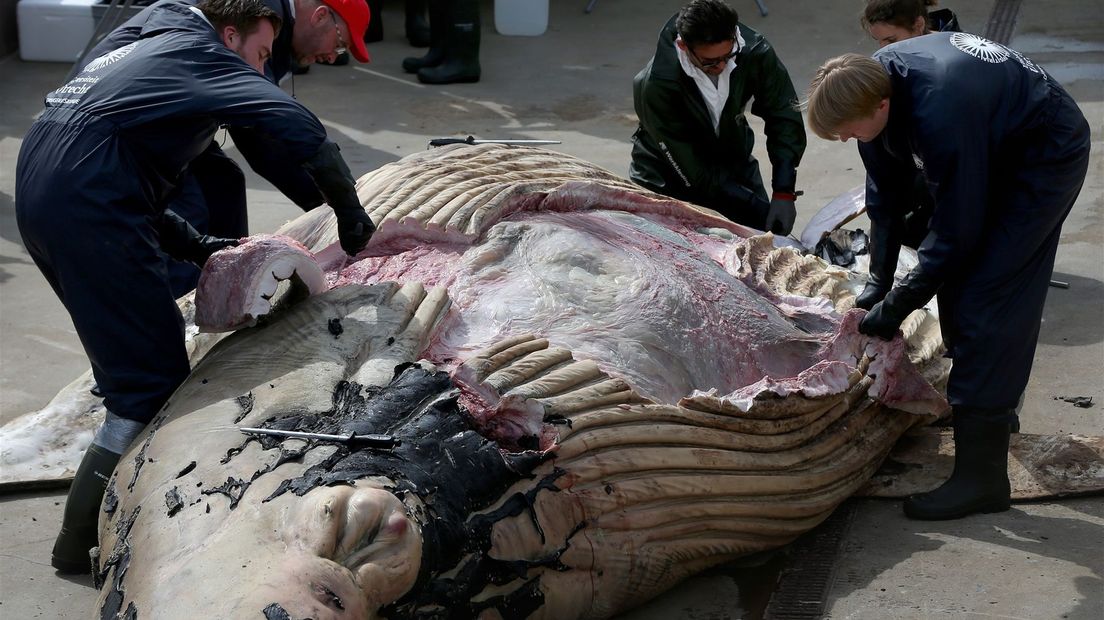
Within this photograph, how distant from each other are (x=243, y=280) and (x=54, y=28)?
7.08m

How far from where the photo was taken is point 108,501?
332 cm

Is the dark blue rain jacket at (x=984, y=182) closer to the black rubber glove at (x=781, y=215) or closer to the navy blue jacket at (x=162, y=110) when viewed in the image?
the black rubber glove at (x=781, y=215)

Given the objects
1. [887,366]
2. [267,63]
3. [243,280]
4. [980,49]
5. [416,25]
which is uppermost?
[980,49]

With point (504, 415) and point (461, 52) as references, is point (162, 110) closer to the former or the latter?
point (504, 415)

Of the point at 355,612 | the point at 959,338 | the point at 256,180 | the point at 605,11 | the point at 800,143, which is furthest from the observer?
the point at 605,11

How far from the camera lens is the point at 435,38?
10023 millimetres

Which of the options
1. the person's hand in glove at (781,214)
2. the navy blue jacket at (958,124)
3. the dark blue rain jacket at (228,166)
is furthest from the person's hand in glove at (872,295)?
the dark blue rain jacket at (228,166)

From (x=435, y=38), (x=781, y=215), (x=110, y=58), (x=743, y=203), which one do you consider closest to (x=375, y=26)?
(x=435, y=38)

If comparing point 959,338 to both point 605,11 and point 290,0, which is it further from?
point 605,11

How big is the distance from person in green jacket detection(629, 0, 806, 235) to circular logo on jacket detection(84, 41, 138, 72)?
2565mm

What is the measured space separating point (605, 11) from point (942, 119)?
8420 millimetres

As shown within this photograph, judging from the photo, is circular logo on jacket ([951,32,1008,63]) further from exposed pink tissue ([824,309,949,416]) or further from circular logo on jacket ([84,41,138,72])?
circular logo on jacket ([84,41,138,72])

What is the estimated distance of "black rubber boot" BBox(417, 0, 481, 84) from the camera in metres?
9.71

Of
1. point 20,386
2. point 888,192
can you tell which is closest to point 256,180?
point 20,386
